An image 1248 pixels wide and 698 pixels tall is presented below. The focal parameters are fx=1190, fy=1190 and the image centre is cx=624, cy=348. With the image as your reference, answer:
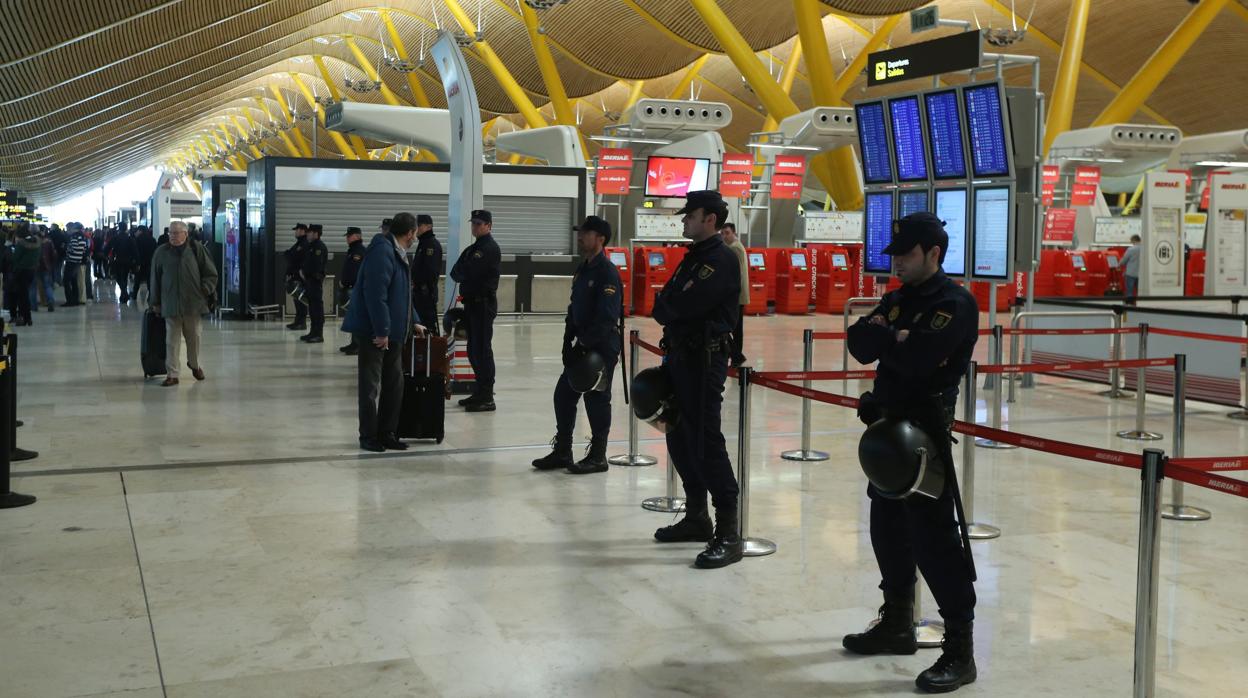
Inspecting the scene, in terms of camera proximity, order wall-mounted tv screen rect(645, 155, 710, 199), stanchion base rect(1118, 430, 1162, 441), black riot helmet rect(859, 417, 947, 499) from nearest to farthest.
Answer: black riot helmet rect(859, 417, 947, 499) < stanchion base rect(1118, 430, 1162, 441) < wall-mounted tv screen rect(645, 155, 710, 199)

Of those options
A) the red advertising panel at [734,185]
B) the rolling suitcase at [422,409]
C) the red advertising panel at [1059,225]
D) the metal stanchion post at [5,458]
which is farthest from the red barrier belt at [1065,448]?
the red advertising panel at [1059,225]

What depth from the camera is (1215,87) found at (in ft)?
142

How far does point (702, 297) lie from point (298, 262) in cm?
1374

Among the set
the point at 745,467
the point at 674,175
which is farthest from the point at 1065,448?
the point at 674,175

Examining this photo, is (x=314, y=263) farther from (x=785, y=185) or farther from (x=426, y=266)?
(x=785, y=185)

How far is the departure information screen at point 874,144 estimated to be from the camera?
11477 millimetres

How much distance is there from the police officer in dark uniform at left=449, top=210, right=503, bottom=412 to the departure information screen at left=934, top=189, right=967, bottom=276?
414cm

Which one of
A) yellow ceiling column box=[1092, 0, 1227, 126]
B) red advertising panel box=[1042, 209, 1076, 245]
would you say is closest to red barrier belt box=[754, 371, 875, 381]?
red advertising panel box=[1042, 209, 1076, 245]

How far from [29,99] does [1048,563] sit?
33077mm

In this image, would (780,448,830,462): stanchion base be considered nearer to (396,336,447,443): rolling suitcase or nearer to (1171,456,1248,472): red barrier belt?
(396,336,447,443): rolling suitcase

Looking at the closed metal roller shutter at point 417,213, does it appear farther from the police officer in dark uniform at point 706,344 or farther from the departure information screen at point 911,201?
the police officer in dark uniform at point 706,344

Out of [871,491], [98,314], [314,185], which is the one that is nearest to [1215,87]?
[314,185]

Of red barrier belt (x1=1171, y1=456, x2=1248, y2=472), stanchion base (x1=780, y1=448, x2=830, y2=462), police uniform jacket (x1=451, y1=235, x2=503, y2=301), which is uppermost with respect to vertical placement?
police uniform jacket (x1=451, y1=235, x2=503, y2=301)

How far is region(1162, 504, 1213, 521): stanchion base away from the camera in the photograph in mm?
6535
